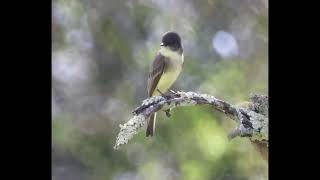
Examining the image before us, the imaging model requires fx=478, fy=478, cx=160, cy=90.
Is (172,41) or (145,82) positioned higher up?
(172,41)

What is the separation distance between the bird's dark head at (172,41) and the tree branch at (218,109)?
0.47 ft

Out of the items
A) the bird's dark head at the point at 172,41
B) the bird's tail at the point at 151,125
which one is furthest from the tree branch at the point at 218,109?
the bird's dark head at the point at 172,41

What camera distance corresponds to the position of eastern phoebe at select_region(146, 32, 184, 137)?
4.77ft

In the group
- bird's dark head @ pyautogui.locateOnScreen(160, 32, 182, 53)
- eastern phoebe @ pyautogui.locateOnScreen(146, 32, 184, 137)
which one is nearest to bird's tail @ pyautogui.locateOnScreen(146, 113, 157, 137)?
eastern phoebe @ pyautogui.locateOnScreen(146, 32, 184, 137)

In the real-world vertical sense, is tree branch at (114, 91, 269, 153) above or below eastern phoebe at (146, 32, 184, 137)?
below

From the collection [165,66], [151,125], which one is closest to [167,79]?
[165,66]

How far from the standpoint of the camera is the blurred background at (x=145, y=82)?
142 cm

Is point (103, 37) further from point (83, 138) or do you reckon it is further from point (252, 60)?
point (252, 60)

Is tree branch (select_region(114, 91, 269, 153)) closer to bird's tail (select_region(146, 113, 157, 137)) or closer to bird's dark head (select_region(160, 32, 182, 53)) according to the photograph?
bird's tail (select_region(146, 113, 157, 137))

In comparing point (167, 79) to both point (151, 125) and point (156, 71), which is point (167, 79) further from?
point (151, 125)

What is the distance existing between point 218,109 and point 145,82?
0.24 m

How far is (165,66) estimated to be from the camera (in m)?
1.46

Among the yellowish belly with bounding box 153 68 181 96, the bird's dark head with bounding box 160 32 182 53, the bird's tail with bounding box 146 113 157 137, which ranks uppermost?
the bird's dark head with bounding box 160 32 182 53

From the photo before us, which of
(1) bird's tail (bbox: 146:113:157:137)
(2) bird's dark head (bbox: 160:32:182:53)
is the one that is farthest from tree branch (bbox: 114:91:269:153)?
(2) bird's dark head (bbox: 160:32:182:53)
